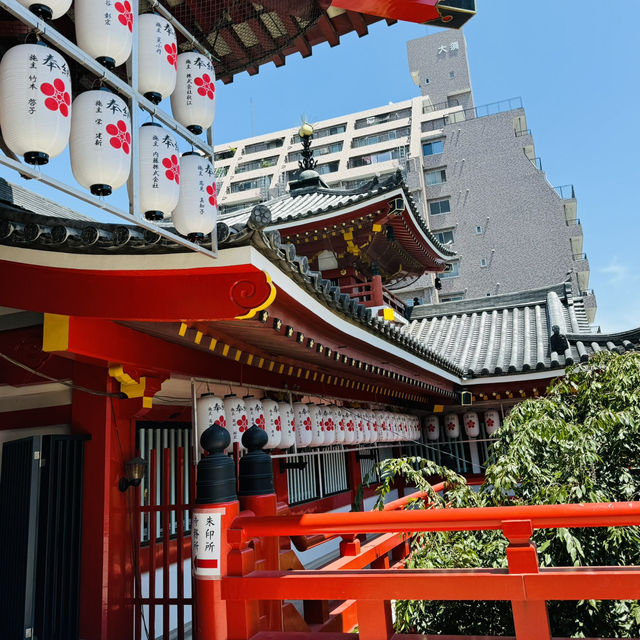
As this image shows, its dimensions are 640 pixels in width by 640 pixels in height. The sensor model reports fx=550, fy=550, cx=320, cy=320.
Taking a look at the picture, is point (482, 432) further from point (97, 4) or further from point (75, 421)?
point (97, 4)

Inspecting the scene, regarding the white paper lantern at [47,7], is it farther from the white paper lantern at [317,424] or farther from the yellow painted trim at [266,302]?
the white paper lantern at [317,424]

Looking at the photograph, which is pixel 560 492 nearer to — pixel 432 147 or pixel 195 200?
pixel 195 200

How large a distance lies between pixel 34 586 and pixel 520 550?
3.47m

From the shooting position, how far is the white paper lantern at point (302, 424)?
720 cm

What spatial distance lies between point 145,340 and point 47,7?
2.53 m

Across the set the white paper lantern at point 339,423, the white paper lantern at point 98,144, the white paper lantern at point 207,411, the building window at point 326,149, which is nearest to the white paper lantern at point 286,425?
the white paper lantern at point 207,411

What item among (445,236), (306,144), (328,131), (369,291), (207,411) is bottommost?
(207,411)

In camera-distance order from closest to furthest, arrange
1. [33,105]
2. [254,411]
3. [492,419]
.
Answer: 1. [33,105]
2. [254,411]
3. [492,419]

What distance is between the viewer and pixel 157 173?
10.8ft

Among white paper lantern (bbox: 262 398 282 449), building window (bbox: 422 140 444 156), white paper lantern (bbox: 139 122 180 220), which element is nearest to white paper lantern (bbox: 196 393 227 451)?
white paper lantern (bbox: 262 398 282 449)

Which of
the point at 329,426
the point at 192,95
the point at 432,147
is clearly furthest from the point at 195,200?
the point at 432,147

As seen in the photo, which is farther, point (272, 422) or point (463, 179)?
point (463, 179)

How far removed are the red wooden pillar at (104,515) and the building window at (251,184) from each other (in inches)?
1760

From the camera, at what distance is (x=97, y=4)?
117 inches
